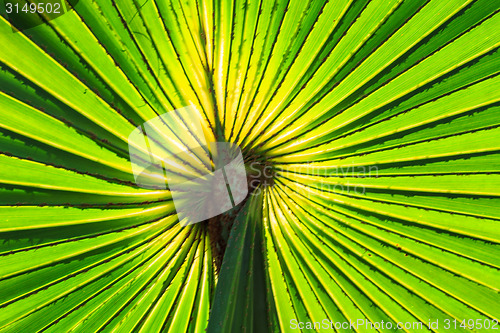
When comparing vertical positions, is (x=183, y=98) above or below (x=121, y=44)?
below

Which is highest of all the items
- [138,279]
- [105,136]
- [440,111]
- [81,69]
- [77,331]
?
[81,69]

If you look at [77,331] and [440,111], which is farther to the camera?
[77,331]

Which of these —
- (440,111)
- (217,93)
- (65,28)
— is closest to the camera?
(65,28)

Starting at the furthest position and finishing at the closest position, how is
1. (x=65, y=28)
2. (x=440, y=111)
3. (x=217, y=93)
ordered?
(x=217, y=93)
(x=440, y=111)
(x=65, y=28)

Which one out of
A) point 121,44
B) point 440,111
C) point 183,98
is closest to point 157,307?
point 183,98

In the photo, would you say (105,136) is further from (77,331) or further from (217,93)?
(77,331)

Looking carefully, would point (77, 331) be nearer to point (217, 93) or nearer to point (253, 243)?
point (253, 243)
